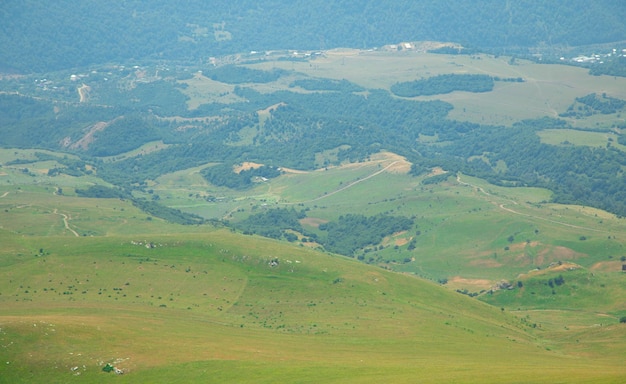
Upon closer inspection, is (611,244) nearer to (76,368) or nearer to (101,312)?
(101,312)

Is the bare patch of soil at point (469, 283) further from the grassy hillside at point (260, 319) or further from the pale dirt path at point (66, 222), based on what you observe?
the pale dirt path at point (66, 222)

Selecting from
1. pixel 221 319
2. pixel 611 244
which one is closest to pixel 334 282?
pixel 221 319

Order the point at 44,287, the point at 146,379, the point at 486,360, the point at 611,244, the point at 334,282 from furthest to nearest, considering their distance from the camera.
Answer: the point at 611,244 → the point at 334,282 → the point at 44,287 → the point at 486,360 → the point at 146,379

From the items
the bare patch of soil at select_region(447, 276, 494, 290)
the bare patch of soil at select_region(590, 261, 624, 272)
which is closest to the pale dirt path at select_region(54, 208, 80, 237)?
the bare patch of soil at select_region(447, 276, 494, 290)

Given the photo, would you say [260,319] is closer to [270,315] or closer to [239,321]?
[270,315]

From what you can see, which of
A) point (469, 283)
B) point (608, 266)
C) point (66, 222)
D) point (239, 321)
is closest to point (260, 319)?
point (239, 321)

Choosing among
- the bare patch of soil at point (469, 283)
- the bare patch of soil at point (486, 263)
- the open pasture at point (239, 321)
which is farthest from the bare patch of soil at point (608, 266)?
the open pasture at point (239, 321)

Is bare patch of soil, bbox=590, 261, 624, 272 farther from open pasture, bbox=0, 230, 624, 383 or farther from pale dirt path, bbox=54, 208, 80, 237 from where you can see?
pale dirt path, bbox=54, 208, 80, 237

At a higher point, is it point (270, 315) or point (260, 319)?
point (260, 319)

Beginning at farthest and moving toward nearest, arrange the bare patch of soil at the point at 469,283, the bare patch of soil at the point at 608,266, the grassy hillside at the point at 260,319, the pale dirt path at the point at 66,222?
the bare patch of soil at the point at 469,283 < the bare patch of soil at the point at 608,266 < the pale dirt path at the point at 66,222 < the grassy hillside at the point at 260,319

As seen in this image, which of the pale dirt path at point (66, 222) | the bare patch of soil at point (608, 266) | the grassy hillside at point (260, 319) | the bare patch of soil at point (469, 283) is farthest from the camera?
the bare patch of soil at point (469, 283)

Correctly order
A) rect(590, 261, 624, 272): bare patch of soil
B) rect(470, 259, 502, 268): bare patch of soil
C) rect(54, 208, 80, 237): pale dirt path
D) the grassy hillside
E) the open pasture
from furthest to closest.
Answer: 1. rect(470, 259, 502, 268): bare patch of soil
2. rect(590, 261, 624, 272): bare patch of soil
3. rect(54, 208, 80, 237): pale dirt path
4. the grassy hillside
5. the open pasture
